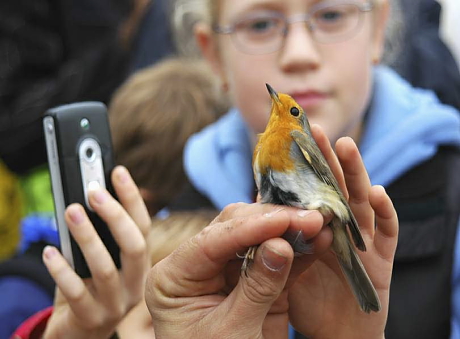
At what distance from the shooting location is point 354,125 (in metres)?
2.19

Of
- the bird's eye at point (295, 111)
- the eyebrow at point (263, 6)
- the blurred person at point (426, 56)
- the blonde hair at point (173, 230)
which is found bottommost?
the blurred person at point (426, 56)

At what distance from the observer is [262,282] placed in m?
1.17

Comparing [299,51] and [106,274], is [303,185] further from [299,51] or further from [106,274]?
[299,51]

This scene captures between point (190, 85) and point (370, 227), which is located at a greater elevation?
point (370, 227)

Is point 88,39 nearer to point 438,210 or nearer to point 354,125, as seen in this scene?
point 354,125

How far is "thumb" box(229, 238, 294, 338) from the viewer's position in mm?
1142

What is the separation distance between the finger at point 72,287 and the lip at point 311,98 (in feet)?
2.96

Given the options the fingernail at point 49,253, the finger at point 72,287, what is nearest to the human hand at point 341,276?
the finger at point 72,287

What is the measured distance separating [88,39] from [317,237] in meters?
3.00

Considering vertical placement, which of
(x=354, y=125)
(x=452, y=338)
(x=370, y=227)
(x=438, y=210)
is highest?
(x=370, y=227)

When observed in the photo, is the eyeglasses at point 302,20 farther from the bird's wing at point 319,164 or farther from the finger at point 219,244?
the finger at point 219,244

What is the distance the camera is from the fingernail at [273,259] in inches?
44.8

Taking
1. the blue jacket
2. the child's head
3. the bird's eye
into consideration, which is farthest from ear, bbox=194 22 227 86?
the bird's eye

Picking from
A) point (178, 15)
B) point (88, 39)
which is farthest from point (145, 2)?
point (178, 15)
